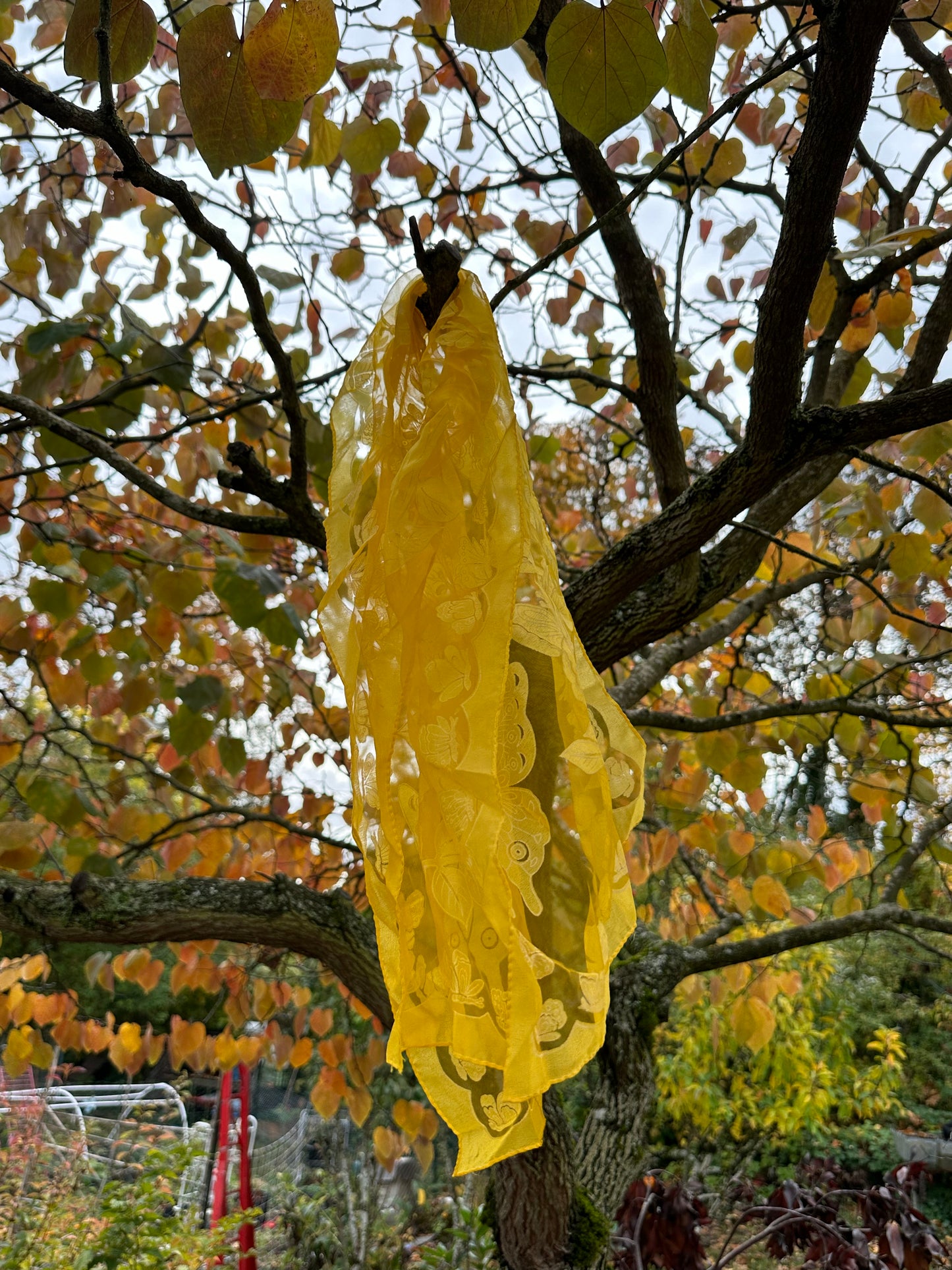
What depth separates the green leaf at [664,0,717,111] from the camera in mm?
725

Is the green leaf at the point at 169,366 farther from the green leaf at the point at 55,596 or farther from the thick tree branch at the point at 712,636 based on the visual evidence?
the thick tree branch at the point at 712,636

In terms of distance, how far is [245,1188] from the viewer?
3348 mm

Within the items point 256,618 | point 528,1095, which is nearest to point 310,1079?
point 256,618

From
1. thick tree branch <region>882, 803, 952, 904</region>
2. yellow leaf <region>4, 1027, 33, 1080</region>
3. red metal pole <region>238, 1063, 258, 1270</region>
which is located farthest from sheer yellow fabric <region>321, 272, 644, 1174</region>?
red metal pole <region>238, 1063, 258, 1270</region>

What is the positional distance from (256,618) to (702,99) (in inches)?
34.9

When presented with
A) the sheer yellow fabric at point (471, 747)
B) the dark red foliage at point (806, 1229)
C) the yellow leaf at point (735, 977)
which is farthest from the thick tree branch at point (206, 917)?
the yellow leaf at point (735, 977)

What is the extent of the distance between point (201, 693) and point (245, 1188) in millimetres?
2774

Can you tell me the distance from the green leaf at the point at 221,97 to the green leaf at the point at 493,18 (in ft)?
0.45

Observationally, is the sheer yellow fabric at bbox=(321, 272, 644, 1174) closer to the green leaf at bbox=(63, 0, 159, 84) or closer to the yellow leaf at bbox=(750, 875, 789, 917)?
the green leaf at bbox=(63, 0, 159, 84)

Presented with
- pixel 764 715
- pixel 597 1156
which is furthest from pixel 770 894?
pixel 597 1156

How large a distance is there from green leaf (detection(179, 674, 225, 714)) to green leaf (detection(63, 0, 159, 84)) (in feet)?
3.03

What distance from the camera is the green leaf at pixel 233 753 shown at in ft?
5.65

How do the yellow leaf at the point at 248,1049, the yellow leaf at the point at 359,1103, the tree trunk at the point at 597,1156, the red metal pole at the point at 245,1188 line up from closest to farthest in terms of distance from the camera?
the tree trunk at the point at 597,1156, the yellow leaf at the point at 359,1103, the yellow leaf at the point at 248,1049, the red metal pole at the point at 245,1188

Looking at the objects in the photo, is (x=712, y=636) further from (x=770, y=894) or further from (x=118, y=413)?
(x=118, y=413)
